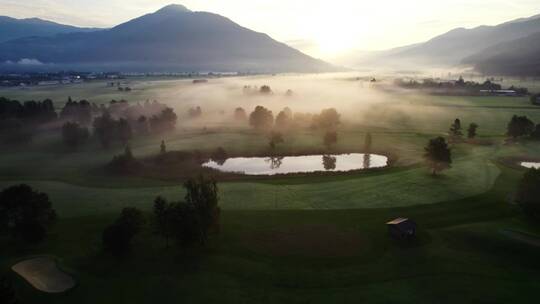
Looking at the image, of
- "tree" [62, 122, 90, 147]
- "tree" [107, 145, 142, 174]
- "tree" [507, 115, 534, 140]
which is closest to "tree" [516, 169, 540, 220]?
"tree" [507, 115, 534, 140]

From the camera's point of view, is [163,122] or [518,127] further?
[163,122]

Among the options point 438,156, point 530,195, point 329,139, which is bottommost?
point 530,195

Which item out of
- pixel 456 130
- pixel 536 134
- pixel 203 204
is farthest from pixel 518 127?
pixel 203 204

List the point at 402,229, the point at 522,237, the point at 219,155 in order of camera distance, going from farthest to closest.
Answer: the point at 219,155 → the point at 402,229 → the point at 522,237

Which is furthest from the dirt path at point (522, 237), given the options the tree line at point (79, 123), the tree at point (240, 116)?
the tree at point (240, 116)

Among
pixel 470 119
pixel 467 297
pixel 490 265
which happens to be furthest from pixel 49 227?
pixel 470 119

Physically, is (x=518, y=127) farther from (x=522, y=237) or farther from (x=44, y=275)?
(x=44, y=275)

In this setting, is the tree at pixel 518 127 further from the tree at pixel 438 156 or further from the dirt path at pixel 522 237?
the dirt path at pixel 522 237

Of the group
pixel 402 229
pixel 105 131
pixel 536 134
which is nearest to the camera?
pixel 402 229

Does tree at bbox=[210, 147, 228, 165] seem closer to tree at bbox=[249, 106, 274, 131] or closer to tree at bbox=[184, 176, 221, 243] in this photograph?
tree at bbox=[249, 106, 274, 131]

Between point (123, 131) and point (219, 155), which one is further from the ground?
point (123, 131)
